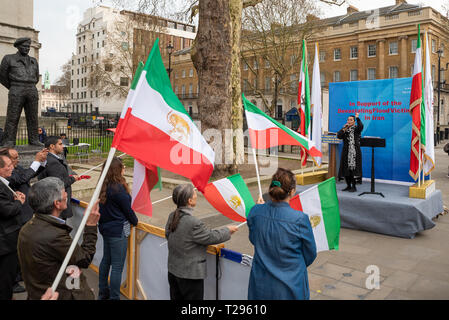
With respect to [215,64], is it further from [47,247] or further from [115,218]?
[47,247]

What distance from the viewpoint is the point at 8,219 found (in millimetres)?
3730

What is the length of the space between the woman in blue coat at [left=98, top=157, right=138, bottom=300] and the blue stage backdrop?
8.13 metres

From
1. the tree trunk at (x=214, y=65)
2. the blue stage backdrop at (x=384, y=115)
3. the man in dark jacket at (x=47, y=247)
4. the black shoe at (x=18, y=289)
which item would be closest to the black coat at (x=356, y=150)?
the blue stage backdrop at (x=384, y=115)

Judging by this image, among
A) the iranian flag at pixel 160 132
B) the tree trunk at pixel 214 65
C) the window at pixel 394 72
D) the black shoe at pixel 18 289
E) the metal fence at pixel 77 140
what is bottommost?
the black shoe at pixel 18 289

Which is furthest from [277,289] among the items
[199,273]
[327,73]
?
[327,73]

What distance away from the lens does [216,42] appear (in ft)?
38.0

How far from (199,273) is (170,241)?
0.38 m

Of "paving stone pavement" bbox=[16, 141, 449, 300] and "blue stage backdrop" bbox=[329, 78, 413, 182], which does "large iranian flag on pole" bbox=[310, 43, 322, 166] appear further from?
"paving stone pavement" bbox=[16, 141, 449, 300]

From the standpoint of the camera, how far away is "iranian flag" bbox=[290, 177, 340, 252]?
358cm

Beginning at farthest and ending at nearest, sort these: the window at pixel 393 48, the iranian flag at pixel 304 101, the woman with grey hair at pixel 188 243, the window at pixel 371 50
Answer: the window at pixel 371 50 → the window at pixel 393 48 → the iranian flag at pixel 304 101 → the woman with grey hair at pixel 188 243

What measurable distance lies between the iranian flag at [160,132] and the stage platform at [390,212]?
4859 millimetres

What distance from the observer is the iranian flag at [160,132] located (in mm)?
3244

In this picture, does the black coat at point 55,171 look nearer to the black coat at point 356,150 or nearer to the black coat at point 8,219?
the black coat at point 8,219

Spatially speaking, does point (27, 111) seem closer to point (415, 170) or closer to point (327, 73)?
point (415, 170)
